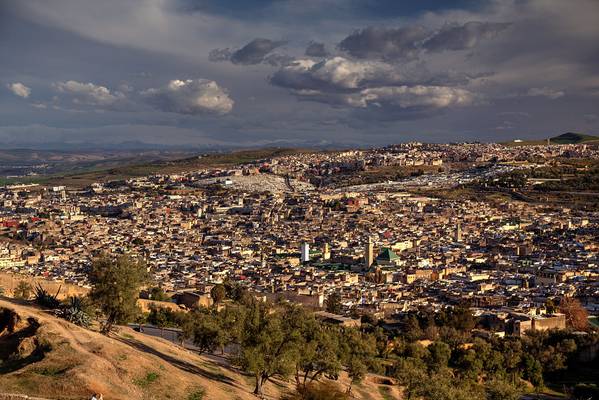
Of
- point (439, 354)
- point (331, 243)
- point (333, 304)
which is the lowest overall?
point (439, 354)

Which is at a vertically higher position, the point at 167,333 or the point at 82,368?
the point at 82,368

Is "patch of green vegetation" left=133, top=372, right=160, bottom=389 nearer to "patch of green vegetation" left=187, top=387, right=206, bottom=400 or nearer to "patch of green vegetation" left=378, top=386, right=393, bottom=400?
"patch of green vegetation" left=187, top=387, right=206, bottom=400

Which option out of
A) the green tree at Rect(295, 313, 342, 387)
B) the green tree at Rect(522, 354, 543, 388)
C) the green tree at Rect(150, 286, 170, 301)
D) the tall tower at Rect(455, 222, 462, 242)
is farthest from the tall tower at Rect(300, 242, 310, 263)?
the green tree at Rect(295, 313, 342, 387)

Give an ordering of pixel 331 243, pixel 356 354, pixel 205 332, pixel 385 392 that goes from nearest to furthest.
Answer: pixel 205 332
pixel 356 354
pixel 385 392
pixel 331 243

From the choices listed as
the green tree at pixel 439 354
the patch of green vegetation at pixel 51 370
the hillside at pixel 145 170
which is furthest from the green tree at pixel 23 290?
the hillside at pixel 145 170

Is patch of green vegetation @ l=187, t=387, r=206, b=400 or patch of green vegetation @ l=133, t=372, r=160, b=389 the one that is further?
patch of green vegetation @ l=187, t=387, r=206, b=400

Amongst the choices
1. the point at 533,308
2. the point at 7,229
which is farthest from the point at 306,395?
the point at 7,229

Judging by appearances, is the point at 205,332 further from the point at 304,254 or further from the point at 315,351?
the point at 304,254

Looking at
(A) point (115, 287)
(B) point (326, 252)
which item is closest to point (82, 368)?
(A) point (115, 287)
